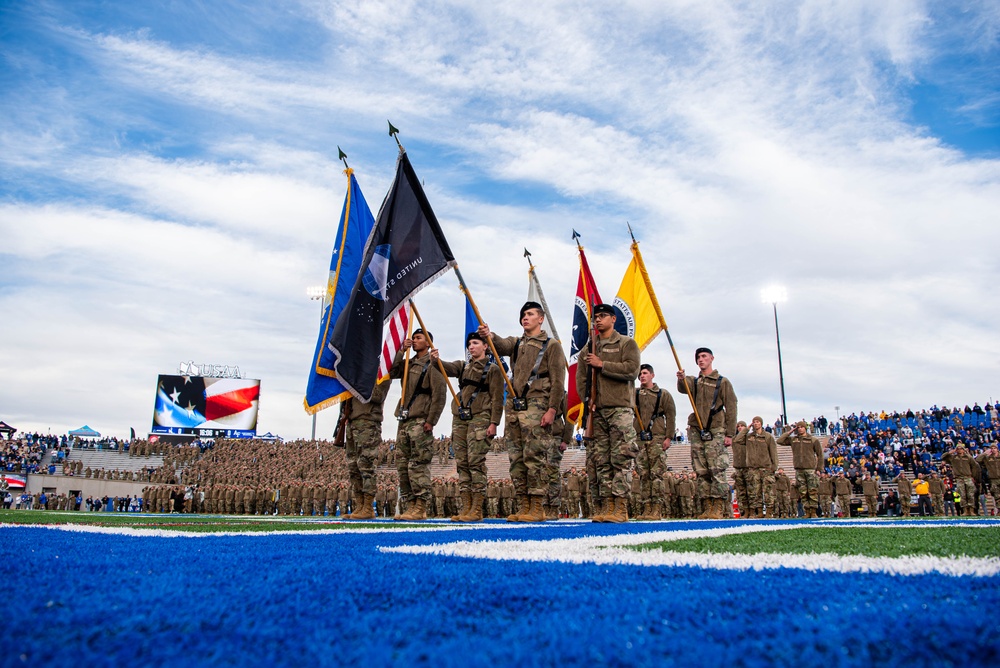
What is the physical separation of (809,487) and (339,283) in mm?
9415

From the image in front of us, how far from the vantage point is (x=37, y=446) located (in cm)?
4094

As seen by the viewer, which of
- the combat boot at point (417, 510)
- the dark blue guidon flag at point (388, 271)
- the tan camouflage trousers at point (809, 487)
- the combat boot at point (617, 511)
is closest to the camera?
the combat boot at point (617, 511)

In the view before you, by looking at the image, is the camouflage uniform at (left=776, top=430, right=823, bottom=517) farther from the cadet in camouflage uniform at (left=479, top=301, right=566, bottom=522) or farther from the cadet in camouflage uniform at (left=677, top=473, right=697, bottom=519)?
the cadet in camouflage uniform at (left=479, top=301, right=566, bottom=522)

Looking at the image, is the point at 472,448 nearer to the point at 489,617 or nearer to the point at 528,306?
the point at 528,306

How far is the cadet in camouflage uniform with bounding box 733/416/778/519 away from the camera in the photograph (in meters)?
11.4

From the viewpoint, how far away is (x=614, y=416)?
6.82m

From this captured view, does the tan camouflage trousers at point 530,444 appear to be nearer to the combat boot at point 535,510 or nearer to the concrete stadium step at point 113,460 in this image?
the combat boot at point 535,510

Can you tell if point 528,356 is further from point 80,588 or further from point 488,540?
point 80,588

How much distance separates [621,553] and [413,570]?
991 mm

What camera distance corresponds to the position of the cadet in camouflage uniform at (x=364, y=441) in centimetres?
849

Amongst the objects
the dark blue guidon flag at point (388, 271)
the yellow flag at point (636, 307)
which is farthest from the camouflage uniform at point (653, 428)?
the dark blue guidon flag at point (388, 271)

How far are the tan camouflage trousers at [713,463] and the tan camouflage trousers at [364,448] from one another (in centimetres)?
419

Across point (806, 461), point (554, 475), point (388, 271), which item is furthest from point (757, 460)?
point (388, 271)

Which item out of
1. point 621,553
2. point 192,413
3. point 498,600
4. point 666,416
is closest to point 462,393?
point 666,416
